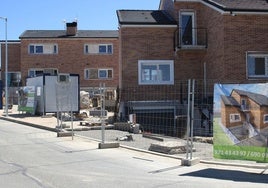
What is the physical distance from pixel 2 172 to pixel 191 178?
4196 mm

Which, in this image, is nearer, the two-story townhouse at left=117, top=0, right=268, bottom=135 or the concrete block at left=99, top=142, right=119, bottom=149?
the concrete block at left=99, top=142, right=119, bottom=149

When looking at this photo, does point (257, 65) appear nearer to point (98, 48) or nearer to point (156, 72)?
point (156, 72)

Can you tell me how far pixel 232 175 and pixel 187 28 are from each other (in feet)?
66.4

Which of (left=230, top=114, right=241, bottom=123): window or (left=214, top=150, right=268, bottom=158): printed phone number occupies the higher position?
(left=230, top=114, right=241, bottom=123): window

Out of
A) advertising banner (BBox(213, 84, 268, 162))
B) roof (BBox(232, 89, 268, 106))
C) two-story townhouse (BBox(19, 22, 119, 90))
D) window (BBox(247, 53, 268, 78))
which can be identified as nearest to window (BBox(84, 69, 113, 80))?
two-story townhouse (BBox(19, 22, 119, 90))

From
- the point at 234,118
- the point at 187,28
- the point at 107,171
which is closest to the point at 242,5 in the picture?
the point at 187,28

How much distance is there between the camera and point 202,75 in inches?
1185

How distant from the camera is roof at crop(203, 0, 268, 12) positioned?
26203 millimetres

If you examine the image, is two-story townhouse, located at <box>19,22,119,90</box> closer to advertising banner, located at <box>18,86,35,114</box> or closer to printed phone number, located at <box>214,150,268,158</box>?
advertising banner, located at <box>18,86,35,114</box>

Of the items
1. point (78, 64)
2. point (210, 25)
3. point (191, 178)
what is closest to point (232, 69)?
point (210, 25)

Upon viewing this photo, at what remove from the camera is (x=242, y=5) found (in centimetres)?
2694

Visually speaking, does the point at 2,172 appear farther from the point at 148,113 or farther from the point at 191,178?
the point at 148,113

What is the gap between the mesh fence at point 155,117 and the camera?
757 inches

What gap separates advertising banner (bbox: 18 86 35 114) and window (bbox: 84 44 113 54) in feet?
63.7
